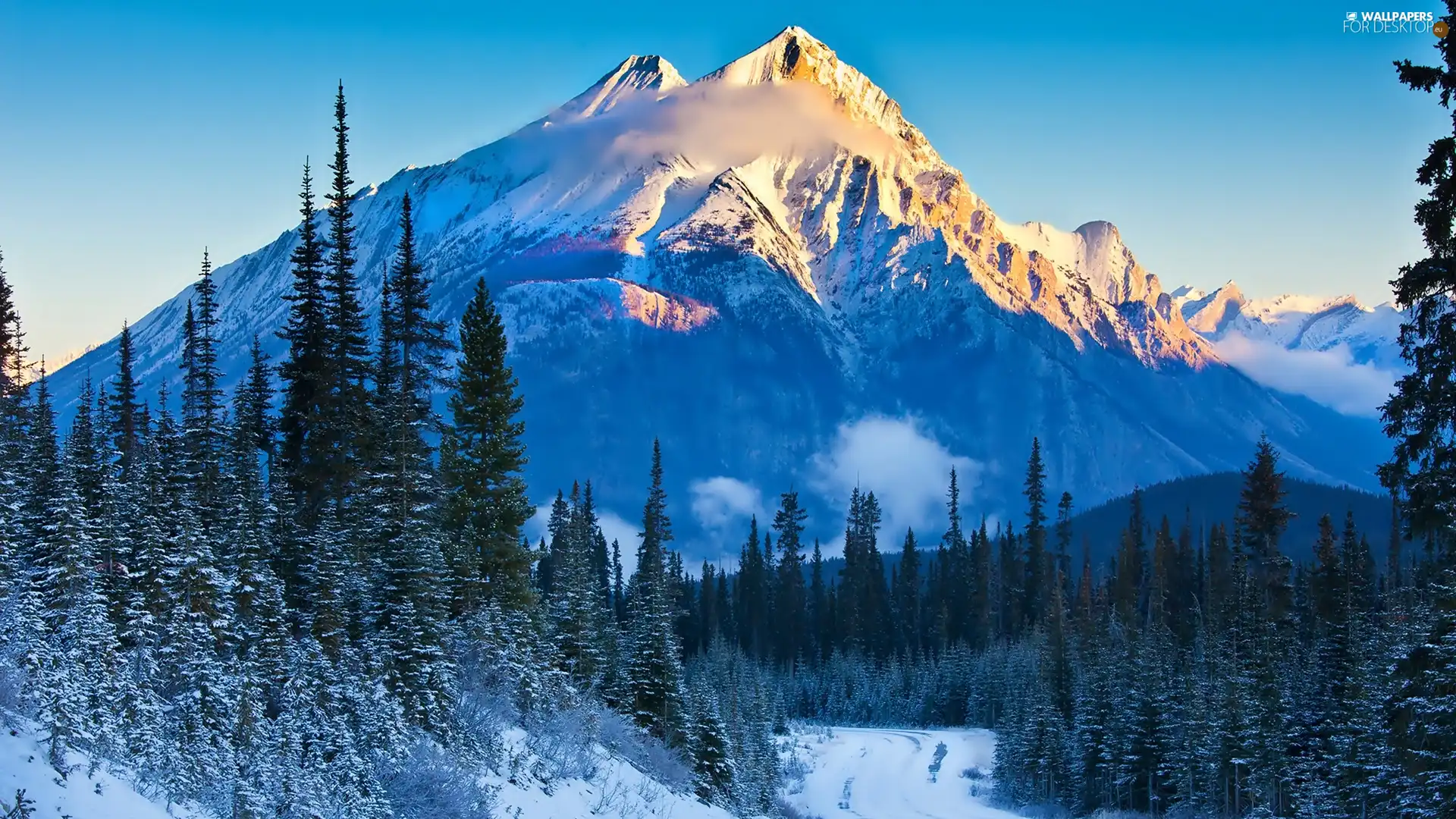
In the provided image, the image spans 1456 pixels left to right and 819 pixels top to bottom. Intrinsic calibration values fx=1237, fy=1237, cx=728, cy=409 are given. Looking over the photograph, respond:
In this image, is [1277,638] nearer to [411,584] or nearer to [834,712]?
[411,584]

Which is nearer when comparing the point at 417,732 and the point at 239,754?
the point at 239,754

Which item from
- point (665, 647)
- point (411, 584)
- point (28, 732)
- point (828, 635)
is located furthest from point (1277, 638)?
point (828, 635)

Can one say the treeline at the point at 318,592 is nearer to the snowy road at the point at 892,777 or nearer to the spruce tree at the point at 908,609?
the snowy road at the point at 892,777

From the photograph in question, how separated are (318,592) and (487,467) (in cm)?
1425

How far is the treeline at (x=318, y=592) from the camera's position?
73.0ft

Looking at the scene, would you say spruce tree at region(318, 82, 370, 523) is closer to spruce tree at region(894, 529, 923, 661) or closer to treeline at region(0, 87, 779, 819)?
treeline at region(0, 87, 779, 819)

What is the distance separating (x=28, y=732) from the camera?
18.4 metres

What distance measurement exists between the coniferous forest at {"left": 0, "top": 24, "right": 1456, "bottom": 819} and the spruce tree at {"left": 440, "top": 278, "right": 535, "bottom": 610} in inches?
4.6

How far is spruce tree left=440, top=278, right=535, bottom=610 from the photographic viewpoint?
4106cm

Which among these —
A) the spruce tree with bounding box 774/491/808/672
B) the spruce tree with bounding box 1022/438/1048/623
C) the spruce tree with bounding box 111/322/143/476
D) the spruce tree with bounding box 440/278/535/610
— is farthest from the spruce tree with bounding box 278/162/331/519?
the spruce tree with bounding box 774/491/808/672

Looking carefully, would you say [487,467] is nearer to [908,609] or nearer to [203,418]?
[203,418]

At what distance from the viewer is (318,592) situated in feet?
93.3

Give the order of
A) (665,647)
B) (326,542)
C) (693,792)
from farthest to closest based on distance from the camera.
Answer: (665,647) < (693,792) < (326,542)

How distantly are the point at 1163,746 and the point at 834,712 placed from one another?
2385 inches
